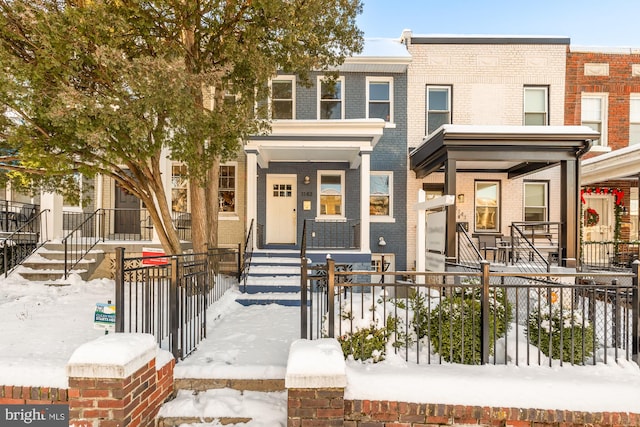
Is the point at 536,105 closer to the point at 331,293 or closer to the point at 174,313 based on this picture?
the point at 331,293

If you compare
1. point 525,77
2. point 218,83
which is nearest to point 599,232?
point 525,77

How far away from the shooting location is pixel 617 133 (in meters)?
11.7

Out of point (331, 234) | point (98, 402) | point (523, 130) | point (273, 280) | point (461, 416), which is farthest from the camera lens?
point (331, 234)

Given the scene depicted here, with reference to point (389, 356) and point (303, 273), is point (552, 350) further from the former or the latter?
point (303, 273)

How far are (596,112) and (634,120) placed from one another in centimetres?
Result: 133

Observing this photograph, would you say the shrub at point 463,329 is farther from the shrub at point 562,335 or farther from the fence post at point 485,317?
the shrub at point 562,335

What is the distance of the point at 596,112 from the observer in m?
11.8

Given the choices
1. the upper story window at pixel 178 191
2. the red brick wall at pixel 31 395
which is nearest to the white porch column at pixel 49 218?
the upper story window at pixel 178 191

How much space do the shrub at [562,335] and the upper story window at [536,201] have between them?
28.2ft

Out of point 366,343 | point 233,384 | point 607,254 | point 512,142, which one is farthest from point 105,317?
point 607,254

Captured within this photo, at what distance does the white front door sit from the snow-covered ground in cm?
624

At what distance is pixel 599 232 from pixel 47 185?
16.9 meters

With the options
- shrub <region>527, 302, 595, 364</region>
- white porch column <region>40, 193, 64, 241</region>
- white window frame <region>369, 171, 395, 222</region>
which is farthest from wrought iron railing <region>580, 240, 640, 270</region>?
white porch column <region>40, 193, 64, 241</region>

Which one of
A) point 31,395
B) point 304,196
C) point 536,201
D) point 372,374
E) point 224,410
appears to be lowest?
point 224,410
